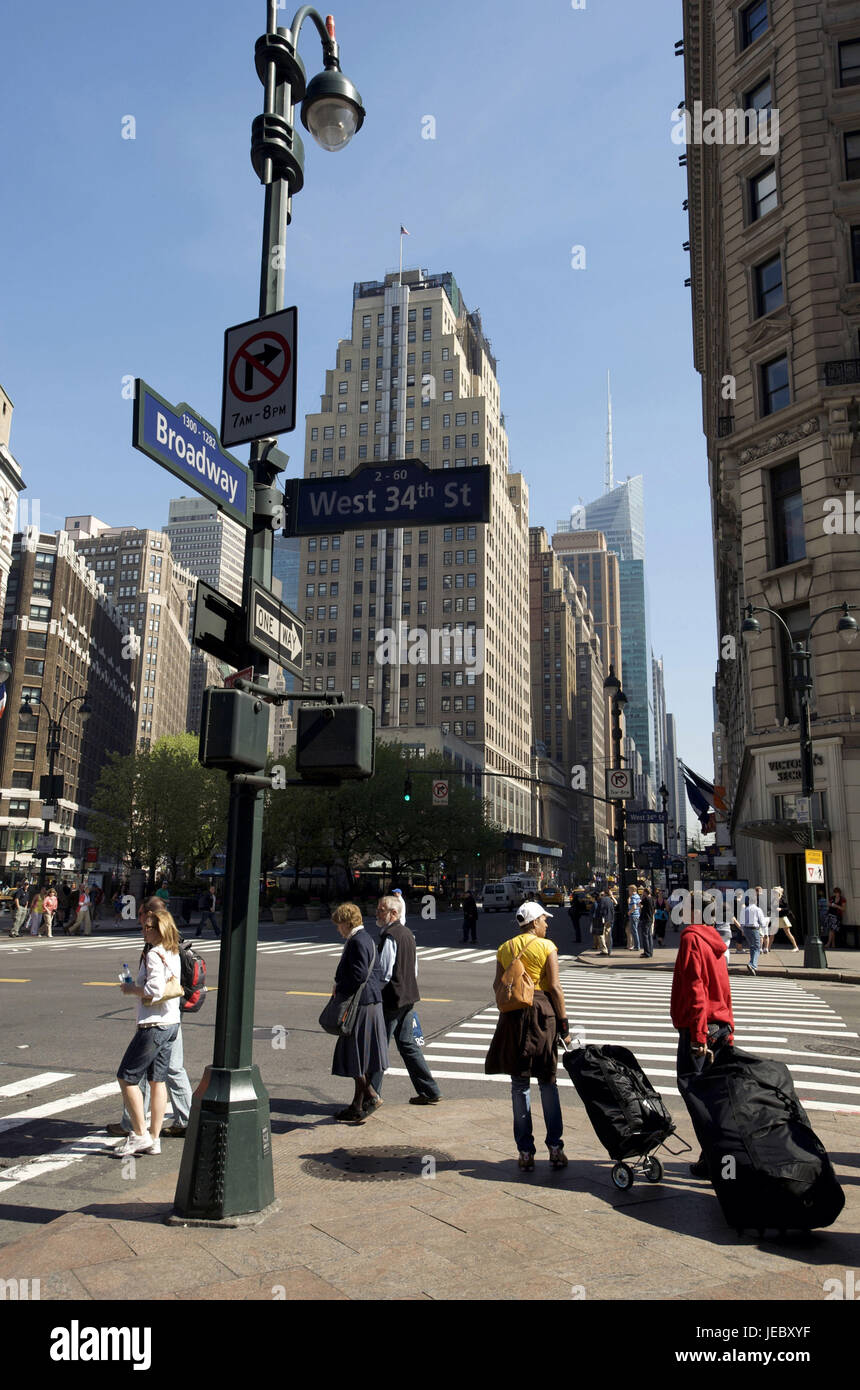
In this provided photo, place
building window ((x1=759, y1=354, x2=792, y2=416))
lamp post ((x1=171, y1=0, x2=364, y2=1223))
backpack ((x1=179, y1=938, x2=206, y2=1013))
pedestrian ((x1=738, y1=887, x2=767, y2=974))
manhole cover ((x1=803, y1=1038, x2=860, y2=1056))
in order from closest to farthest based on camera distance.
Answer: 1. lamp post ((x1=171, y1=0, x2=364, y2=1223))
2. backpack ((x1=179, y1=938, x2=206, y2=1013))
3. manhole cover ((x1=803, y1=1038, x2=860, y2=1056))
4. pedestrian ((x1=738, y1=887, x2=767, y2=974))
5. building window ((x1=759, y1=354, x2=792, y2=416))

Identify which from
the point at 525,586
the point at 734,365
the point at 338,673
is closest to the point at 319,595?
the point at 338,673

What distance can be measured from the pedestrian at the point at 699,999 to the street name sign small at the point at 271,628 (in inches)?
146

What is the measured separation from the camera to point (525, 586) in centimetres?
14775

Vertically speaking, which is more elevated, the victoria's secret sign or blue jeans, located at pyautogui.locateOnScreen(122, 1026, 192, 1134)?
the victoria's secret sign

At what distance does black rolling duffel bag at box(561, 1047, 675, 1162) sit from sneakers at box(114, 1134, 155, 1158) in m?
3.57

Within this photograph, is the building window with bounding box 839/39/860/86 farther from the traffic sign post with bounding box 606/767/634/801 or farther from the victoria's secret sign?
the traffic sign post with bounding box 606/767/634/801

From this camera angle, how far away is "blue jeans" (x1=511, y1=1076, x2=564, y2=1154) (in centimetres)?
682

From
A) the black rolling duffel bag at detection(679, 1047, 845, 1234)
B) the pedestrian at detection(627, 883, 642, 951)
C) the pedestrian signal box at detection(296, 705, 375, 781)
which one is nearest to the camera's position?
the black rolling duffel bag at detection(679, 1047, 845, 1234)

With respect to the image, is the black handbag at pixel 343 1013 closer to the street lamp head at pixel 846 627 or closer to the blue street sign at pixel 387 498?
the blue street sign at pixel 387 498

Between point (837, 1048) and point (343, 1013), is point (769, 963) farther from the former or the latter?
point (343, 1013)

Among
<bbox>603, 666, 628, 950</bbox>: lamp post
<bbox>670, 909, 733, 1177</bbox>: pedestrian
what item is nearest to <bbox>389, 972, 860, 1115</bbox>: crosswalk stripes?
<bbox>670, 909, 733, 1177</bbox>: pedestrian

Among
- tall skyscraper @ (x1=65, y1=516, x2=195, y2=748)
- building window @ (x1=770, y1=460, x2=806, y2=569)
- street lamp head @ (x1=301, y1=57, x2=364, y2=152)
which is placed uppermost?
tall skyscraper @ (x1=65, y1=516, x2=195, y2=748)

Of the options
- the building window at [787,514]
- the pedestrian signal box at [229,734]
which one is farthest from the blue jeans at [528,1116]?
the building window at [787,514]

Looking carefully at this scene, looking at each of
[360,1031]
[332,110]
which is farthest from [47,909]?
[332,110]
